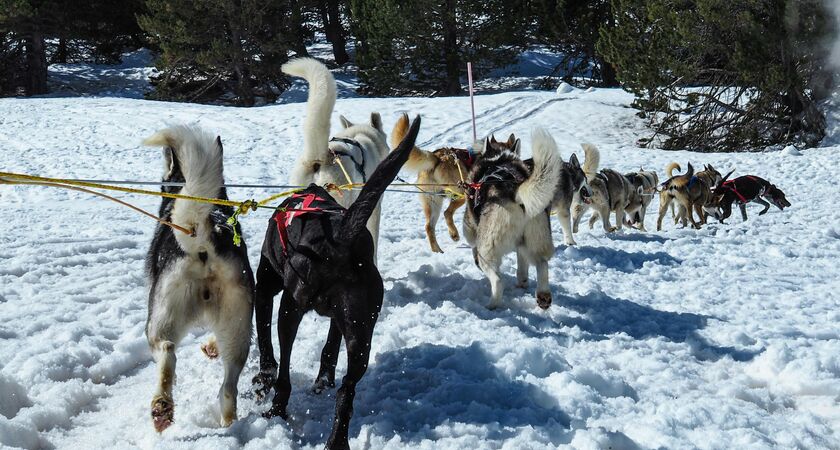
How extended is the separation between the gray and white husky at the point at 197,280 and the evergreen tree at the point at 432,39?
20.3m

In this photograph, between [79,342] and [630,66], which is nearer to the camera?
[79,342]

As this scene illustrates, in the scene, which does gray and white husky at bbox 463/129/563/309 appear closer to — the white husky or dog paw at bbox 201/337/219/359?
the white husky

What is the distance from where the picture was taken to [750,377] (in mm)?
4023

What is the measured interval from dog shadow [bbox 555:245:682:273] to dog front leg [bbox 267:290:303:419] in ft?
13.6

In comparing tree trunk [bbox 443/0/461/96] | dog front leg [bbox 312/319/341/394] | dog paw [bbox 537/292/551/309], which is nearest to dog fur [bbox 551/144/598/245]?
dog paw [bbox 537/292/551/309]

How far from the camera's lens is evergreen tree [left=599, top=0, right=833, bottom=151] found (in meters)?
16.7

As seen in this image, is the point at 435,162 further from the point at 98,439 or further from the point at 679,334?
the point at 98,439

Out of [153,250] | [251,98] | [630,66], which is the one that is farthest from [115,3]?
[153,250]

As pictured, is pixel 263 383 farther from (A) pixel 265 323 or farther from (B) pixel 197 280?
(B) pixel 197 280

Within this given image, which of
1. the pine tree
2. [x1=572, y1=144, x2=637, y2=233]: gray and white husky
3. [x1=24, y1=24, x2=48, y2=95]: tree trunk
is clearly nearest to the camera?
[x1=572, y1=144, x2=637, y2=233]: gray and white husky

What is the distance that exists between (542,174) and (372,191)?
2.12 metres

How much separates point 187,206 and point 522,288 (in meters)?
3.33

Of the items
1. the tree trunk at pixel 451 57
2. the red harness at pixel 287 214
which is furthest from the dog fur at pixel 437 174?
the tree trunk at pixel 451 57

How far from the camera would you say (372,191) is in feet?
10.00
